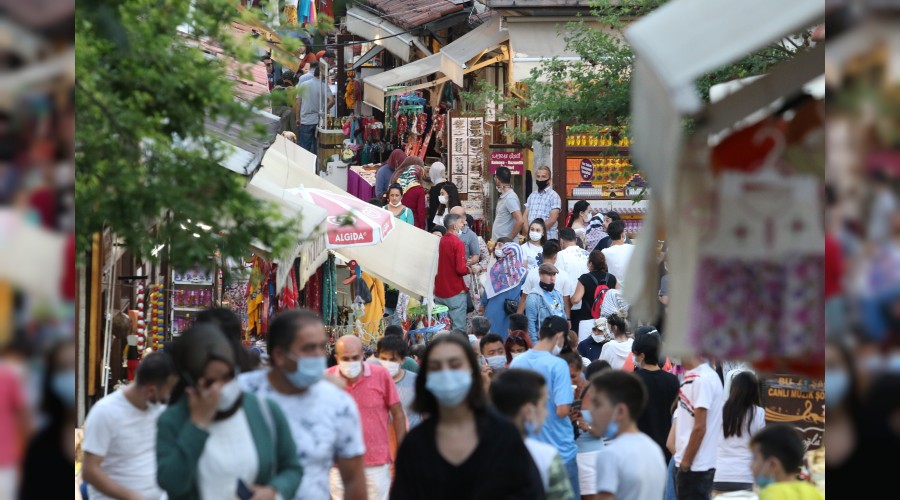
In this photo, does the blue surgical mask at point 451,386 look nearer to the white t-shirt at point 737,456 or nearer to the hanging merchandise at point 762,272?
the hanging merchandise at point 762,272

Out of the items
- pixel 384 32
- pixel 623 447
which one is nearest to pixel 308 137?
pixel 384 32

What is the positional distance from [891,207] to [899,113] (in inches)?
7.7

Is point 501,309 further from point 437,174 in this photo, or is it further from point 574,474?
point 574,474

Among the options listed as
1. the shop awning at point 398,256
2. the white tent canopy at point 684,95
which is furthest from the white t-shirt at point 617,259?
the white tent canopy at point 684,95

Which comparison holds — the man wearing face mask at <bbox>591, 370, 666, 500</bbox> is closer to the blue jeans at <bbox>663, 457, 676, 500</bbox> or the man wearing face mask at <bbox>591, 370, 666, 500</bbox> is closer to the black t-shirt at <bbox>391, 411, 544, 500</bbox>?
the black t-shirt at <bbox>391, 411, 544, 500</bbox>

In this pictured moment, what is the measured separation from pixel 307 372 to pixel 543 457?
43.4 inches

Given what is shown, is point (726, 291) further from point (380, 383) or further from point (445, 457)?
point (380, 383)

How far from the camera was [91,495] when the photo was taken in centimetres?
757

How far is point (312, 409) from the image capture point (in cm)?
606

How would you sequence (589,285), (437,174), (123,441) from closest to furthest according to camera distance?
(123,441) → (589,285) → (437,174)

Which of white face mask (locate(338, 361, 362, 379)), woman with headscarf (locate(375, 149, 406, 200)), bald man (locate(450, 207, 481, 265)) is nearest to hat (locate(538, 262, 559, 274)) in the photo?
bald man (locate(450, 207, 481, 265))

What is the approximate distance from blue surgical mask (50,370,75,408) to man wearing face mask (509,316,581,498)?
6777mm

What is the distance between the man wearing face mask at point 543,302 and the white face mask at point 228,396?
970 centimetres

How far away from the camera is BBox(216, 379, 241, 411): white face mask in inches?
228
